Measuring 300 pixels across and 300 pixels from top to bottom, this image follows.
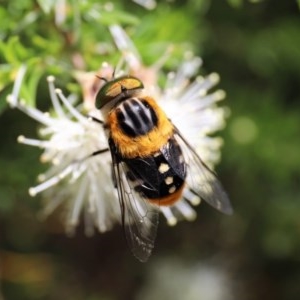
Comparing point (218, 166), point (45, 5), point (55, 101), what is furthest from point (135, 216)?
point (218, 166)

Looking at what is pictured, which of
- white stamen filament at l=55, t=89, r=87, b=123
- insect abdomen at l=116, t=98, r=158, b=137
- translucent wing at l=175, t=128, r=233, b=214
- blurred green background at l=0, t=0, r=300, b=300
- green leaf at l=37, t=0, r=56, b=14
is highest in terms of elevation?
green leaf at l=37, t=0, r=56, b=14

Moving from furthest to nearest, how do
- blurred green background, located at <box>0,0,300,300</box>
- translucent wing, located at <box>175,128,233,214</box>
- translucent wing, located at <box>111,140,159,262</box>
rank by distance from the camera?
blurred green background, located at <box>0,0,300,300</box> < translucent wing, located at <box>175,128,233,214</box> < translucent wing, located at <box>111,140,159,262</box>

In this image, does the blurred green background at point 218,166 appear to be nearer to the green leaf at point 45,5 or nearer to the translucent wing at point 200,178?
the green leaf at point 45,5

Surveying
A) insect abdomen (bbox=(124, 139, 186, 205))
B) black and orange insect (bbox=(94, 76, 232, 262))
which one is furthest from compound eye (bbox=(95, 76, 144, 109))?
insect abdomen (bbox=(124, 139, 186, 205))

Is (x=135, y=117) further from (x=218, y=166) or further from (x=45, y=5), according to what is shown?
(x=218, y=166)

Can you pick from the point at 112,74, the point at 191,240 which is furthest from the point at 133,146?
the point at 191,240

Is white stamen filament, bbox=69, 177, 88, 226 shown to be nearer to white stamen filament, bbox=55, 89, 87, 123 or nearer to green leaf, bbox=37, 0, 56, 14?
white stamen filament, bbox=55, 89, 87, 123

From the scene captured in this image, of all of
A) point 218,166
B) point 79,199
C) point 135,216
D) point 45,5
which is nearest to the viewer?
point 135,216

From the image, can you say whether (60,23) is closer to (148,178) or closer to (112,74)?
(112,74)
